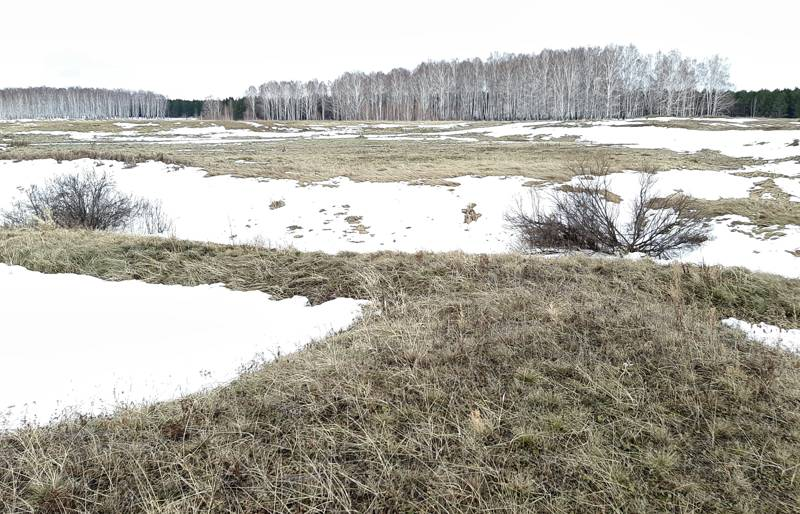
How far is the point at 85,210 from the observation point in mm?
12602

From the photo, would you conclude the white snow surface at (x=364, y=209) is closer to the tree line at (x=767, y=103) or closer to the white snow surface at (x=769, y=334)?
the white snow surface at (x=769, y=334)

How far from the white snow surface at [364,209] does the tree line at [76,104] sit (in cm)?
11571

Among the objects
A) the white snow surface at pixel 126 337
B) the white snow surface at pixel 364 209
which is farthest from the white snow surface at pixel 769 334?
the white snow surface at pixel 126 337

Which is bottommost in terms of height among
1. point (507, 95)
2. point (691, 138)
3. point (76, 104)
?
point (691, 138)

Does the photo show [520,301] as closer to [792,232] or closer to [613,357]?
[613,357]

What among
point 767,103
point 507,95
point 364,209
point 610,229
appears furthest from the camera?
point 507,95

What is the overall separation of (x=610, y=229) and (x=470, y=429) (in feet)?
28.2

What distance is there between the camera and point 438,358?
13.2 feet

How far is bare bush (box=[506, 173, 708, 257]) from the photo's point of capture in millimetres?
10086

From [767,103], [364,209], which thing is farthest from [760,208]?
[767,103]

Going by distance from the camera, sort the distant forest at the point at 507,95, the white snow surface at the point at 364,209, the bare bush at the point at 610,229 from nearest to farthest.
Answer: the bare bush at the point at 610,229 → the white snow surface at the point at 364,209 → the distant forest at the point at 507,95

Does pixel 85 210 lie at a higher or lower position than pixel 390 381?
higher

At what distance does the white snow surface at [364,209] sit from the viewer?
10.8 meters

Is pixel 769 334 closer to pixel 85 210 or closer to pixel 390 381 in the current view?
pixel 390 381
